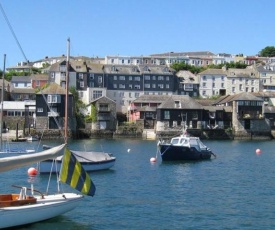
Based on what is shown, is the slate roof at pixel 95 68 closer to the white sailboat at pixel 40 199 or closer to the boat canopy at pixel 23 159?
the white sailboat at pixel 40 199

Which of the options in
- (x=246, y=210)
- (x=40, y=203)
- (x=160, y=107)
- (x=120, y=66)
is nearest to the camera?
(x=40, y=203)

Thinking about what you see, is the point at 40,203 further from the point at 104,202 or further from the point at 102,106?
the point at 102,106

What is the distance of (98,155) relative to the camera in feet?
167

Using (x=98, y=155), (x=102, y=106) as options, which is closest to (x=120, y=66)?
(x=102, y=106)

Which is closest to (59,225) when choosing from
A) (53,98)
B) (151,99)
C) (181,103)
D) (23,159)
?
(23,159)

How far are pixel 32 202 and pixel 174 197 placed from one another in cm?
1322

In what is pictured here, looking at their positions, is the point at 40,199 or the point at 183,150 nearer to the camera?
the point at 40,199

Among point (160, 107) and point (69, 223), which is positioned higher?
point (160, 107)

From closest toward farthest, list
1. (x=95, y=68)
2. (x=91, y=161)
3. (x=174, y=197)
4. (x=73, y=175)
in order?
(x=73, y=175) < (x=174, y=197) < (x=91, y=161) < (x=95, y=68)

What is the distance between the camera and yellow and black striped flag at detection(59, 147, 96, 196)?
2653cm

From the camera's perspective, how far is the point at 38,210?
25.3m

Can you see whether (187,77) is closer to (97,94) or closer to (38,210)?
(97,94)

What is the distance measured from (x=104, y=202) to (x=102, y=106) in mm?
84115

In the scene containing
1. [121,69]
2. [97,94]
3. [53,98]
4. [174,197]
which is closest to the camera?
[174,197]
